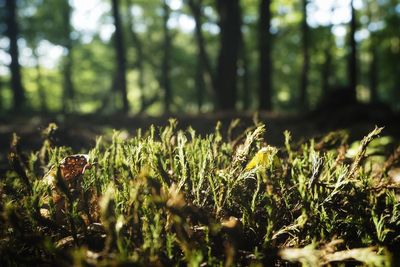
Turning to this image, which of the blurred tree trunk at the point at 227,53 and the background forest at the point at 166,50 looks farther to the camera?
the background forest at the point at 166,50

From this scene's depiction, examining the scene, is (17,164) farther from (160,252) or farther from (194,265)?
(194,265)

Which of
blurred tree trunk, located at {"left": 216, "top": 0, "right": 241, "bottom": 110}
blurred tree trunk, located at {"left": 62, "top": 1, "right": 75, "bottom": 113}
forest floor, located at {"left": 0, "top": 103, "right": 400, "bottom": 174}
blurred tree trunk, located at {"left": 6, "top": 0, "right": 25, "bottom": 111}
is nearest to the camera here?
forest floor, located at {"left": 0, "top": 103, "right": 400, "bottom": 174}

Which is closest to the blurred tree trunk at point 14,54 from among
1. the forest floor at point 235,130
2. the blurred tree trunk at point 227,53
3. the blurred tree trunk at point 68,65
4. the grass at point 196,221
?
the blurred tree trunk at point 68,65

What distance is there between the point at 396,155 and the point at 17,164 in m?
2.12

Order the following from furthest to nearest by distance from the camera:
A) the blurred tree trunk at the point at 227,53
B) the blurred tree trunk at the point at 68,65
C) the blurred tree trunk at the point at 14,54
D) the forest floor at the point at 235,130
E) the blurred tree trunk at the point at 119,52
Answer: the blurred tree trunk at the point at 68,65
the blurred tree trunk at the point at 14,54
the blurred tree trunk at the point at 119,52
the blurred tree trunk at the point at 227,53
the forest floor at the point at 235,130

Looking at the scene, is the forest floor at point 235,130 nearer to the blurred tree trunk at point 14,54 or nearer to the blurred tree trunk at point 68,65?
the blurred tree trunk at point 14,54

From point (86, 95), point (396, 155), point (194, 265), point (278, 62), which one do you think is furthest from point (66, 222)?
point (86, 95)

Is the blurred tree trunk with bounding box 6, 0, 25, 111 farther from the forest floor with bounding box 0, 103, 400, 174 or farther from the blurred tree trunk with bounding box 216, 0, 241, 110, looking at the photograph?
the blurred tree trunk with bounding box 216, 0, 241, 110

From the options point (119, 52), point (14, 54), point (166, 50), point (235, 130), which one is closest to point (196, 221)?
point (235, 130)

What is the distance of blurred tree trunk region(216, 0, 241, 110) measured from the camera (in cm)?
905

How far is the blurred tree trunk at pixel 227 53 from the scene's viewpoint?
29.7ft

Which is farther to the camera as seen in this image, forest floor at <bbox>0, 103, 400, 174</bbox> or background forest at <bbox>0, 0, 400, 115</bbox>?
background forest at <bbox>0, 0, 400, 115</bbox>

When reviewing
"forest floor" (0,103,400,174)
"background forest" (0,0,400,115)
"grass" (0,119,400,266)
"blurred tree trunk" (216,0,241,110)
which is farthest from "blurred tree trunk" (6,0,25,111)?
"grass" (0,119,400,266)

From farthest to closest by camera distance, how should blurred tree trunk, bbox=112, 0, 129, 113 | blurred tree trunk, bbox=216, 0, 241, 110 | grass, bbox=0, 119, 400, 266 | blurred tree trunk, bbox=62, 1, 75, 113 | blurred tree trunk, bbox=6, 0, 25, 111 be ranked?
blurred tree trunk, bbox=62, 1, 75, 113 < blurred tree trunk, bbox=6, 0, 25, 111 < blurred tree trunk, bbox=112, 0, 129, 113 < blurred tree trunk, bbox=216, 0, 241, 110 < grass, bbox=0, 119, 400, 266
